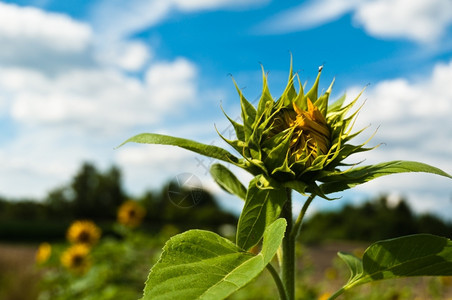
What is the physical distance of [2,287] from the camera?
9.69 meters

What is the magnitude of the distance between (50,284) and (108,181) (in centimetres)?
2686

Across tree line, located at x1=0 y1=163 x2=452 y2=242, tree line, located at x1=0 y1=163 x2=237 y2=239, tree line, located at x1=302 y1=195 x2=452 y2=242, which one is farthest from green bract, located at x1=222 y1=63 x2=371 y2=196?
tree line, located at x1=0 y1=163 x2=237 y2=239

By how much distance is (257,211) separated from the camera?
1.01m

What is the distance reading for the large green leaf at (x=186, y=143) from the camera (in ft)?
3.35

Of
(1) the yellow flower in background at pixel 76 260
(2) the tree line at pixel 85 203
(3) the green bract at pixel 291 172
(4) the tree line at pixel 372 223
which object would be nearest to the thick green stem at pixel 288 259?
(3) the green bract at pixel 291 172

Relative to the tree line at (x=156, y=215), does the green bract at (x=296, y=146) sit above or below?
below

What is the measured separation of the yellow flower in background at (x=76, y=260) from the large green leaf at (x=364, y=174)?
4.54 meters

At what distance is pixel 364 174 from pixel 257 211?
0.22 meters

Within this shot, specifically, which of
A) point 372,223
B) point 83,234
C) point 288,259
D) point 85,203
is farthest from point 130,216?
point 85,203

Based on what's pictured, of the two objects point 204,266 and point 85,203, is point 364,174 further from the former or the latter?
point 85,203

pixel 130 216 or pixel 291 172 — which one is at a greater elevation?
pixel 130 216

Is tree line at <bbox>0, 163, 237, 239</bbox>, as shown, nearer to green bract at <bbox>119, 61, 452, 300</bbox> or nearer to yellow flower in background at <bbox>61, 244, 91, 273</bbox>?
yellow flower in background at <bbox>61, 244, 91, 273</bbox>

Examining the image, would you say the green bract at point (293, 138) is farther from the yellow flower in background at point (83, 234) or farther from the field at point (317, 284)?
the yellow flower in background at point (83, 234)

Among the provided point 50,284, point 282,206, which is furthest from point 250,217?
point 50,284
